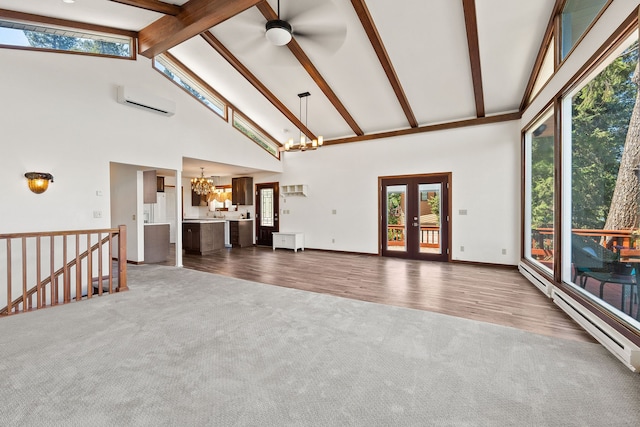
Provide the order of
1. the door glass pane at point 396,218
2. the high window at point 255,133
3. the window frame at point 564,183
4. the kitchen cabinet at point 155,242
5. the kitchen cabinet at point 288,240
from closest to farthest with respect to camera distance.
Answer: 1. the window frame at point 564,183
2. the kitchen cabinet at point 155,242
3. the door glass pane at point 396,218
4. the high window at point 255,133
5. the kitchen cabinet at point 288,240

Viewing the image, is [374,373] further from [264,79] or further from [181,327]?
[264,79]

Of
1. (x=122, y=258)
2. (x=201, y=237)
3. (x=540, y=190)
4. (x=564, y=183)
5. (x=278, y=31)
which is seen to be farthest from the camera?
(x=201, y=237)

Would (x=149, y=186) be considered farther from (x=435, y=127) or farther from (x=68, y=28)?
(x=435, y=127)

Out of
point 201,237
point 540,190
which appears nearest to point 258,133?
point 201,237

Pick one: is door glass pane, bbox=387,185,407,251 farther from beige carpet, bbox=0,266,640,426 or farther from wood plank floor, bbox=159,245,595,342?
beige carpet, bbox=0,266,640,426

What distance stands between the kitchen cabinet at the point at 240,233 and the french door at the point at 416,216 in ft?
14.9

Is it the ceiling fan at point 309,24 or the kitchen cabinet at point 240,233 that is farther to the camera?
the kitchen cabinet at point 240,233

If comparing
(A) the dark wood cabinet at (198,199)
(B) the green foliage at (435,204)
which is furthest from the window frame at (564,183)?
(A) the dark wood cabinet at (198,199)

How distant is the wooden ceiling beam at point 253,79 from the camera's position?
17.9 feet

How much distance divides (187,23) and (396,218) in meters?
5.76

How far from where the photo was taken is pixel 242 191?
9.75 metres

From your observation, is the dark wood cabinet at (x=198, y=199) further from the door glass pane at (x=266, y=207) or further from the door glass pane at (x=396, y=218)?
the door glass pane at (x=396, y=218)

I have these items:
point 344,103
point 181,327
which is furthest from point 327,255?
point 181,327

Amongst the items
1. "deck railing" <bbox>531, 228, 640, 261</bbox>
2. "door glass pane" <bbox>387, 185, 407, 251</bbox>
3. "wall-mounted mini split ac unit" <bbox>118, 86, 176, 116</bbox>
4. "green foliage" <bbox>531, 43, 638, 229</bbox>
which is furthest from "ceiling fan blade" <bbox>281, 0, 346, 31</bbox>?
"door glass pane" <bbox>387, 185, 407, 251</bbox>
